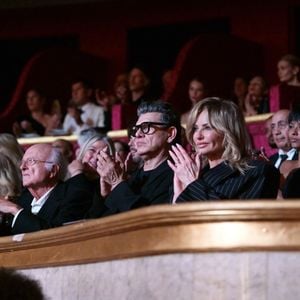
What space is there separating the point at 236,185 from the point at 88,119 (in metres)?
4.96

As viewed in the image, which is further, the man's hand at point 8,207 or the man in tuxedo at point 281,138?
the man in tuxedo at point 281,138

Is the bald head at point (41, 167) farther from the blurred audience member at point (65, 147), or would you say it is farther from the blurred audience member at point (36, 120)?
the blurred audience member at point (36, 120)

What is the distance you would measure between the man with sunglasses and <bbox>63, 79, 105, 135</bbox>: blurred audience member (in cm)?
397

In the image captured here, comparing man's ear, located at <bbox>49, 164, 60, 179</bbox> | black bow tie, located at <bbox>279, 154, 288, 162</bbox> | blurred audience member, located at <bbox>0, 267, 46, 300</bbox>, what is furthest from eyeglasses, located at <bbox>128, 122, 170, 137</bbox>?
blurred audience member, located at <bbox>0, 267, 46, 300</bbox>

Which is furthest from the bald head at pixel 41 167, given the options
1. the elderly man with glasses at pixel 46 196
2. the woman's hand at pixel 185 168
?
the woman's hand at pixel 185 168

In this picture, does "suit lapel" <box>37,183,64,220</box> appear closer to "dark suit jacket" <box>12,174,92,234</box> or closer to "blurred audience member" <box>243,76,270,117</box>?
"dark suit jacket" <box>12,174,92,234</box>

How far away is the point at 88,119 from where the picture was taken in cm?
848

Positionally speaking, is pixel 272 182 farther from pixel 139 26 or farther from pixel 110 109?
pixel 139 26

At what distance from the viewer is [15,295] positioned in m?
2.50

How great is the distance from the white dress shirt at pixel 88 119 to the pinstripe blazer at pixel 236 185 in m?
4.65

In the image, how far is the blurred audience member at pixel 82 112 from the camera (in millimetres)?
8375

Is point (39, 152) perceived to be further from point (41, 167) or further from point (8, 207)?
point (8, 207)

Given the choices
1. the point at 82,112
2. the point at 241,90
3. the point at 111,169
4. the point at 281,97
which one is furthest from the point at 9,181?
the point at 82,112

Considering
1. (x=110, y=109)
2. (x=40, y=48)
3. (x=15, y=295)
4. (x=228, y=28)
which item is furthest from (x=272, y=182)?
(x=40, y=48)
